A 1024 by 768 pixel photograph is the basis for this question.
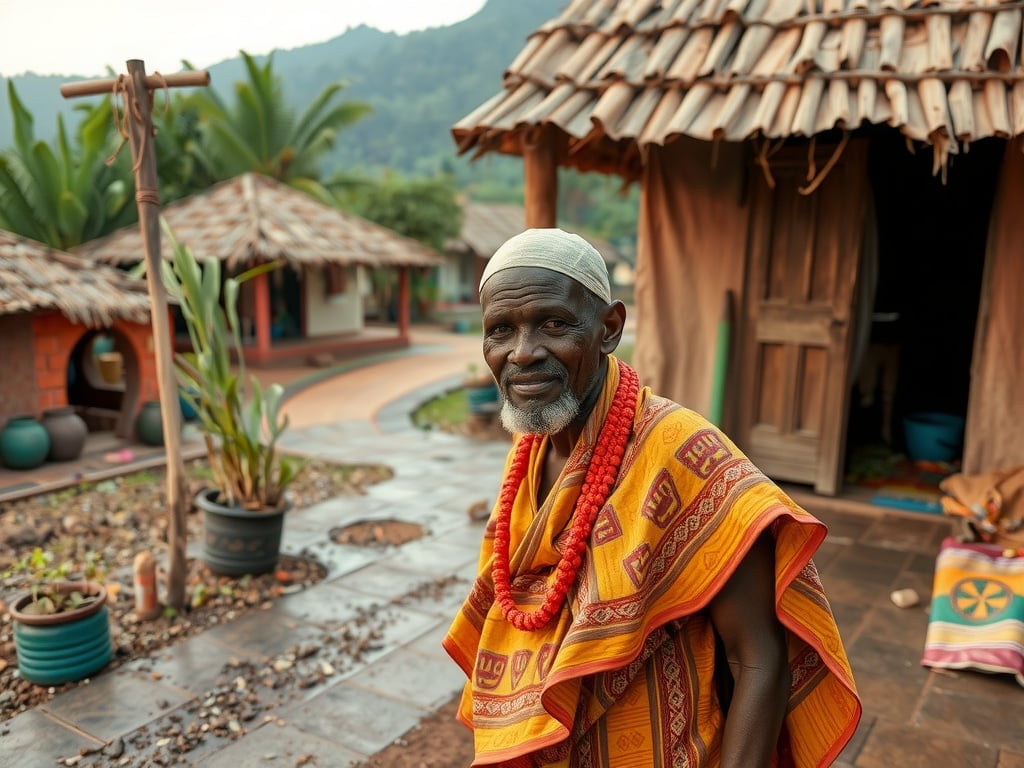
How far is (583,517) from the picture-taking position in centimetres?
155

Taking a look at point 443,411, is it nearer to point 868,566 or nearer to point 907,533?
point 907,533

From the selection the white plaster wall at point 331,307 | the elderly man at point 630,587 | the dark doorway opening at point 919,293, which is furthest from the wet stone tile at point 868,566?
the white plaster wall at point 331,307

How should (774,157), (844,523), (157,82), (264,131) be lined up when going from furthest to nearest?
(264,131), (774,157), (844,523), (157,82)

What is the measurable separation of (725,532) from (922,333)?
773cm

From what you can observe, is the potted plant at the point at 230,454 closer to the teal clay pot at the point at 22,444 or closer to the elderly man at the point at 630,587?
the elderly man at the point at 630,587

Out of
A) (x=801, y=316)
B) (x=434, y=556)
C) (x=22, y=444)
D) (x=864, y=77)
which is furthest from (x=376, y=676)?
(x=22, y=444)

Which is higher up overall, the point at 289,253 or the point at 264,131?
the point at 264,131

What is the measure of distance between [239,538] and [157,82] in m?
2.53

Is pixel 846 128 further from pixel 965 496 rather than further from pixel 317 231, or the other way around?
pixel 317 231

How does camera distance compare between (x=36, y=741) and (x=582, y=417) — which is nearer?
(x=582, y=417)

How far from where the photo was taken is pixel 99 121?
14.9 meters

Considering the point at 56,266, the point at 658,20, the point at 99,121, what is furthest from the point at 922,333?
the point at 99,121

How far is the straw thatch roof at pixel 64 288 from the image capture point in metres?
7.40

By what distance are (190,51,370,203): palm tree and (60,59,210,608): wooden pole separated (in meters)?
16.5
